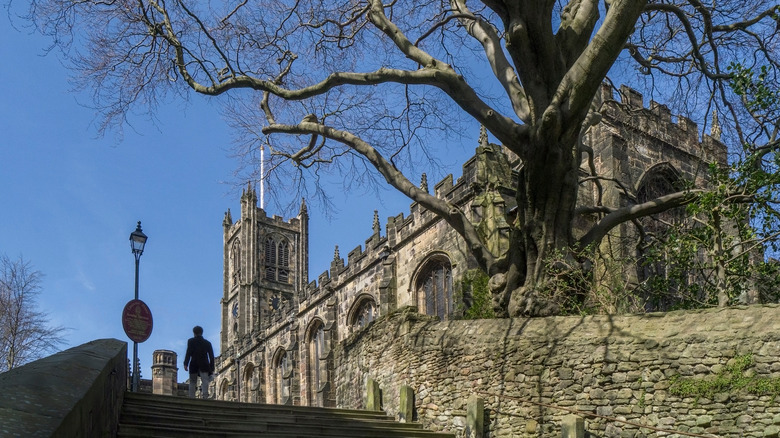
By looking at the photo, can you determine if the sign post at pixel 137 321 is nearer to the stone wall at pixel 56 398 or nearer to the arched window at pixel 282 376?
the stone wall at pixel 56 398

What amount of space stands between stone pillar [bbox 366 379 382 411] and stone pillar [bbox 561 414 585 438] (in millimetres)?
3728

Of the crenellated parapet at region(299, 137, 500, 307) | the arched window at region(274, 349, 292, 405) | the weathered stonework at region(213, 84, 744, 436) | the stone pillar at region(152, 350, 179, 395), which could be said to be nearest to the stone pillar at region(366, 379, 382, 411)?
the weathered stonework at region(213, 84, 744, 436)

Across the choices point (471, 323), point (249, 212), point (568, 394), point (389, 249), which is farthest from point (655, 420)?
point (249, 212)

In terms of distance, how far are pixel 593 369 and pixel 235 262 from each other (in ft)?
179

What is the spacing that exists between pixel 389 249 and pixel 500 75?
52.8 feet

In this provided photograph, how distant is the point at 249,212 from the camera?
5922 centimetres

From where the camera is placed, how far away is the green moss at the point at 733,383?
23.3 feet

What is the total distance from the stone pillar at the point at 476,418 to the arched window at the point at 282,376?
87.4ft

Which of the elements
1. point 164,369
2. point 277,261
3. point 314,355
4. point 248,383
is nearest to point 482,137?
point 314,355

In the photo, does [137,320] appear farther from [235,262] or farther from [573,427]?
[235,262]

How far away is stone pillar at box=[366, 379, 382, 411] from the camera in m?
11.3

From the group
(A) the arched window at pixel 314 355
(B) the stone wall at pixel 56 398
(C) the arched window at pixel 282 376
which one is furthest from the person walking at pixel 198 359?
(C) the arched window at pixel 282 376

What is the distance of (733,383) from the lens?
7312mm

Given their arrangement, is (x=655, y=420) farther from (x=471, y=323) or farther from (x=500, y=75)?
(x=500, y=75)
